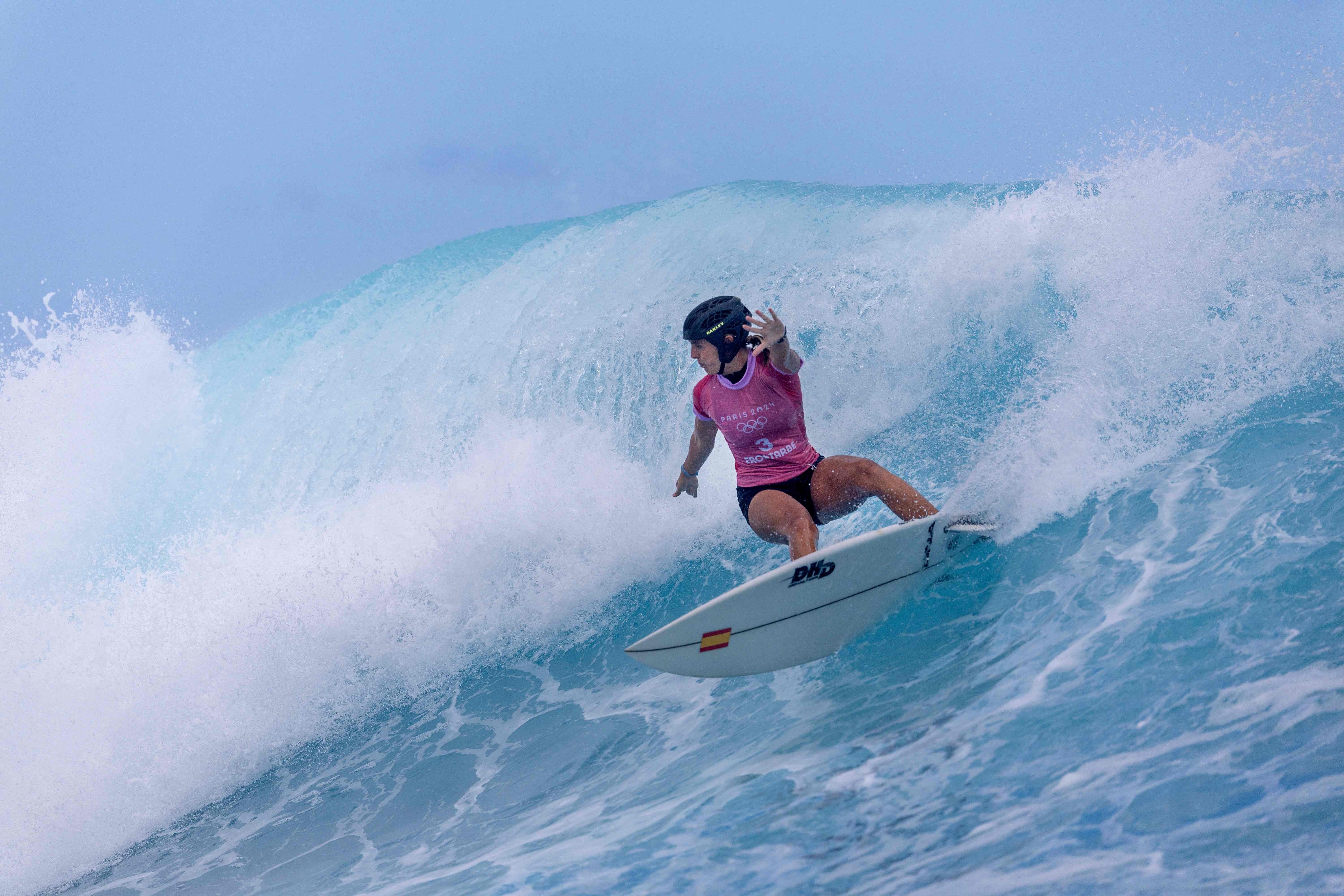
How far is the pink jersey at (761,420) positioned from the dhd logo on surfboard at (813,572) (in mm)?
580

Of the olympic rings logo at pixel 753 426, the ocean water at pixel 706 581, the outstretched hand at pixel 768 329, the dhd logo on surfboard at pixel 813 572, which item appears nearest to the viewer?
the ocean water at pixel 706 581

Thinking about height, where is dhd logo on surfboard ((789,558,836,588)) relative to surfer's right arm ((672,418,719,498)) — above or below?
below

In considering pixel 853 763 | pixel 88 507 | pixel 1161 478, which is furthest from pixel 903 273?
pixel 88 507

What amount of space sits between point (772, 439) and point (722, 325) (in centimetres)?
64

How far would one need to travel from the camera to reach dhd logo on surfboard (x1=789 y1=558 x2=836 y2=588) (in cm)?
404

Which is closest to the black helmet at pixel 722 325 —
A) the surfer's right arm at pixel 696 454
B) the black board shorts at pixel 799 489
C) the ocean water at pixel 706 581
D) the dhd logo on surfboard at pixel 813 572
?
the surfer's right arm at pixel 696 454

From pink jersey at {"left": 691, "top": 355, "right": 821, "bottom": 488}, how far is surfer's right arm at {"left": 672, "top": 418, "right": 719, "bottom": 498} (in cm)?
13

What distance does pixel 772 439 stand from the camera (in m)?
4.52

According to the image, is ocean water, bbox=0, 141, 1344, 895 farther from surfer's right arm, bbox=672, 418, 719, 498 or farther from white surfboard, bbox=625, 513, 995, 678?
surfer's right arm, bbox=672, 418, 719, 498

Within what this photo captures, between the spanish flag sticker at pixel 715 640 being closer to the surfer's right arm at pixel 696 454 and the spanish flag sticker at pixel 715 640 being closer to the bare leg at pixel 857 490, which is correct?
the bare leg at pixel 857 490

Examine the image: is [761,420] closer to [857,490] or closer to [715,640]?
[857,490]


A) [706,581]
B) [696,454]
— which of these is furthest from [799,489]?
[706,581]

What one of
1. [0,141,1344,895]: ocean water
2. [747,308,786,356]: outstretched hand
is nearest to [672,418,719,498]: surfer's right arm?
[747,308,786,356]: outstretched hand

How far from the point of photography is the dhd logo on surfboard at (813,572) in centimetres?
404
